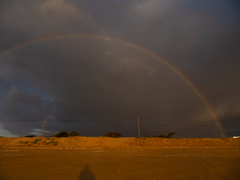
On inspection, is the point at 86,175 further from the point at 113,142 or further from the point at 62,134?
the point at 62,134

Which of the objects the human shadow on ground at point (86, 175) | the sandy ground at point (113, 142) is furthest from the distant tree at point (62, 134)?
the human shadow on ground at point (86, 175)

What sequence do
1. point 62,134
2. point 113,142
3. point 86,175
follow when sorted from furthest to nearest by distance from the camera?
point 62,134, point 113,142, point 86,175

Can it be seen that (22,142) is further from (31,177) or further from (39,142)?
(31,177)

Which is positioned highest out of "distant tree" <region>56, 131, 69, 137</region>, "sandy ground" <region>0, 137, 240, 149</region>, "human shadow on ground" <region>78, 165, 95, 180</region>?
"distant tree" <region>56, 131, 69, 137</region>

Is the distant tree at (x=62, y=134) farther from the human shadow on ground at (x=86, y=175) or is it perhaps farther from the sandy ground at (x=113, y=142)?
the human shadow on ground at (x=86, y=175)

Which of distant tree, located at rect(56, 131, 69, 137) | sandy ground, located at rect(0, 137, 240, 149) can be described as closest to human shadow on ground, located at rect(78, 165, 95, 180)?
sandy ground, located at rect(0, 137, 240, 149)

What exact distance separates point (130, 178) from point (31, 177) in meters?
4.46

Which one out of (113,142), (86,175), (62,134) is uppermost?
(62,134)

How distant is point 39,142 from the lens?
3388 cm

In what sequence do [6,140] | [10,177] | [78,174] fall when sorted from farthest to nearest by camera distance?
[6,140] < [78,174] < [10,177]

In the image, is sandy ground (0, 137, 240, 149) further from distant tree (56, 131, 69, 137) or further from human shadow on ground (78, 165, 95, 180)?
human shadow on ground (78, 165, 95, 180)

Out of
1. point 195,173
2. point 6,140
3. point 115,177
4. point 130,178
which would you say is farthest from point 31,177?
point 6,140

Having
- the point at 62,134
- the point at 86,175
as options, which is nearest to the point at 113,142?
the point at 62,134

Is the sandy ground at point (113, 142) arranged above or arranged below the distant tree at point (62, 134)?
below
